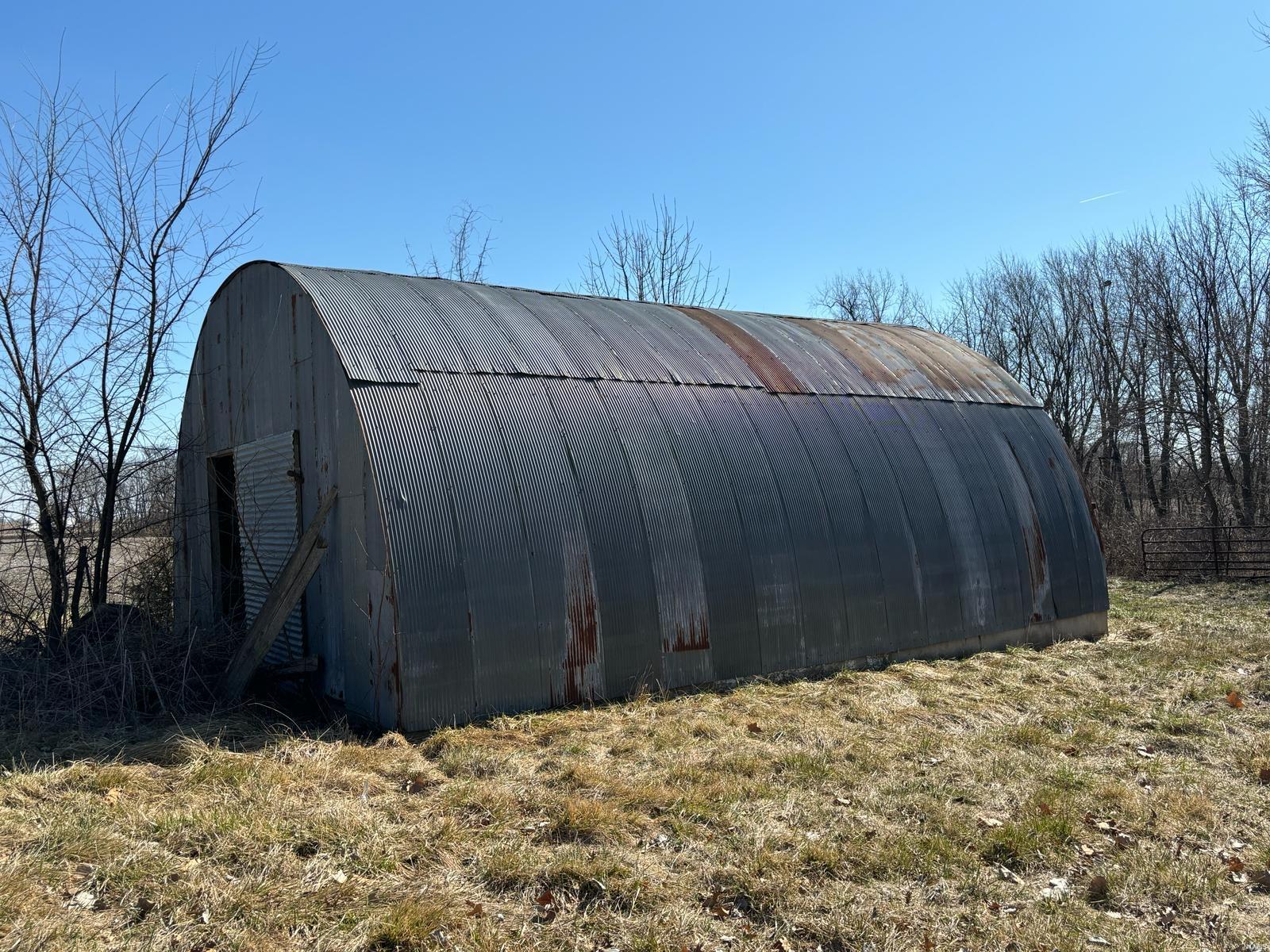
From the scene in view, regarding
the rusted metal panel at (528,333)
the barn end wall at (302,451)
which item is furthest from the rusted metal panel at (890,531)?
the barn end wall at (302,451)

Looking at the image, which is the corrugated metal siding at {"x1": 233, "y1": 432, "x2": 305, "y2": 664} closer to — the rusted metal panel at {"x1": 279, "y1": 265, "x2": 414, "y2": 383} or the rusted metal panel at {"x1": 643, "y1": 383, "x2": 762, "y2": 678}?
the rusted metal panel at {"x1": 279, "y1": 265, "x2": 414, "y2": 383}

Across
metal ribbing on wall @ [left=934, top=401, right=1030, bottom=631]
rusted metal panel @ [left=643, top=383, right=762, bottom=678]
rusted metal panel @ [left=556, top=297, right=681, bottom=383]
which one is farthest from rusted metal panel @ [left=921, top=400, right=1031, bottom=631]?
rusted metal panel @ [left=556, top=297, right=681, bottom=383]

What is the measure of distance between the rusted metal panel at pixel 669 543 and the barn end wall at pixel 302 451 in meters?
2.57

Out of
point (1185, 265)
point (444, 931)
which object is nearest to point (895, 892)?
point (444, 931)

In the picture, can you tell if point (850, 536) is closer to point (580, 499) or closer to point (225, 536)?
point (580, 499)

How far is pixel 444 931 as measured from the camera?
14.2 ft

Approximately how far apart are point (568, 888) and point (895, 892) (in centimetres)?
167

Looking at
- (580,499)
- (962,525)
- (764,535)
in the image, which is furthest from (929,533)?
(580,499)

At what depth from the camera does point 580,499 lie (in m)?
8.82

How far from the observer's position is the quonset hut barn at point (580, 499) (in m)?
8.09

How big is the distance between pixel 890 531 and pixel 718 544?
256 cm

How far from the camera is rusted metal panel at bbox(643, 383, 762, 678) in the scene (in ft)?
30.5

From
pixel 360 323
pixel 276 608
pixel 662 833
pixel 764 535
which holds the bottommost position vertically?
pixel 662 833

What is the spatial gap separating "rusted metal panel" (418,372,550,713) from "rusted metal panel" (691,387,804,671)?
2.54 meters
